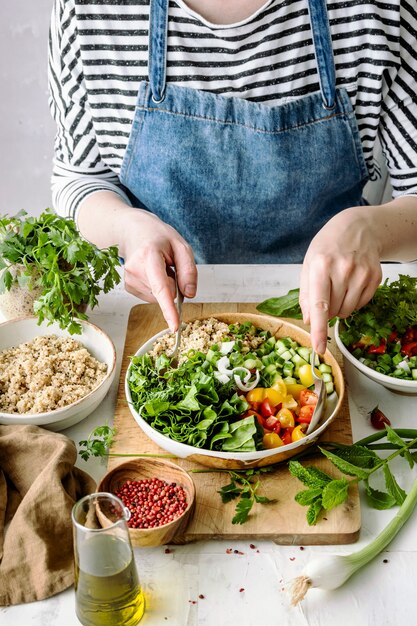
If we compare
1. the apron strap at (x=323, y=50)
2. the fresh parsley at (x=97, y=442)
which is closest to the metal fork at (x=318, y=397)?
the fresh parsley at (x=97, y=442)

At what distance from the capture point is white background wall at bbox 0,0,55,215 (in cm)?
262

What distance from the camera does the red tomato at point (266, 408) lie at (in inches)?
53.6

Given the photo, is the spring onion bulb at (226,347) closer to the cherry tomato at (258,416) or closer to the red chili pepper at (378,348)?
the cherry tomato at (258,416)

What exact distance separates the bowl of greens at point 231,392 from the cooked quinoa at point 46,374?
0.10 m

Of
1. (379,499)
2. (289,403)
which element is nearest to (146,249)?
(289,403)

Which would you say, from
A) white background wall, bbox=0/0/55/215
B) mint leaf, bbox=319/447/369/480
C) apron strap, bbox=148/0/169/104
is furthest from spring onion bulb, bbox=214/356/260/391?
white background wall, bbox=0/0/55/215

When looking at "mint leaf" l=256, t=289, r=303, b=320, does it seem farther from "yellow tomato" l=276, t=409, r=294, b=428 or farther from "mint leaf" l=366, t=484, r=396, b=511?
"mint leaf" l=366, t=484, r=396, b=511

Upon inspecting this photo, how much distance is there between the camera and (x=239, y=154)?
1.75 m

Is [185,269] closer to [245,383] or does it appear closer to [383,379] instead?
[245,383]

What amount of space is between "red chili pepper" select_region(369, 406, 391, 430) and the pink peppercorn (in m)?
0.43

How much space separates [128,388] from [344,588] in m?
0.55

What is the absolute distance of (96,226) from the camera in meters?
1.69

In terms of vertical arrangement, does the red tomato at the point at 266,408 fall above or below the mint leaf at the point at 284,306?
below

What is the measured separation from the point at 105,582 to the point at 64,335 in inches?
26.6
